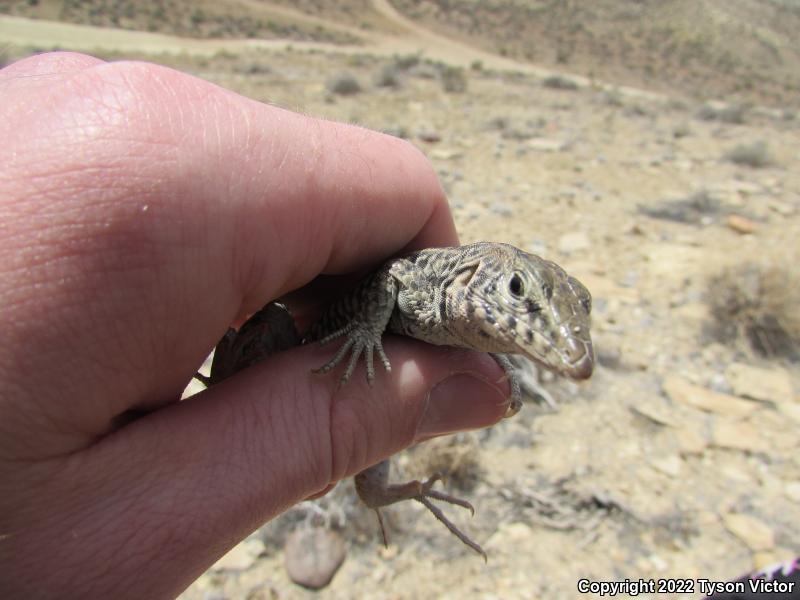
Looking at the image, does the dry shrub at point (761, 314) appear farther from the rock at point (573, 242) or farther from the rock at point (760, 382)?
the rock at point (573, 242)

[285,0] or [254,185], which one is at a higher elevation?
[254,185]

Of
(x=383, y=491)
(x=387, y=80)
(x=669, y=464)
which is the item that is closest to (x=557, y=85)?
(x=387, y=80)

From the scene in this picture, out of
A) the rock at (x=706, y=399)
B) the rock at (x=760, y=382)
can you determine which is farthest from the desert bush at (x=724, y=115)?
the rock at (x=706, y=399)

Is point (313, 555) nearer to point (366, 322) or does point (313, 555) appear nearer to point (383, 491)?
point (383, 491)

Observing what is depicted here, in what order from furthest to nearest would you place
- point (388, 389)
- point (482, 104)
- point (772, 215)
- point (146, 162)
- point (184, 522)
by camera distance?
point (482, 104) → point (772, 215) → point (388, 389) → point (184, 522) → point (146, 162)

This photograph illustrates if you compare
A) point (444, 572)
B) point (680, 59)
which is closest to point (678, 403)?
point (444, 572)

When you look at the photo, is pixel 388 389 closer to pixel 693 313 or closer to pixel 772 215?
pixel 693 313

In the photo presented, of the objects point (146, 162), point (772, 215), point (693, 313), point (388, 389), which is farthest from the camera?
point (772, 215)

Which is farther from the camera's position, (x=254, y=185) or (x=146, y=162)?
(x=254, y=185)
